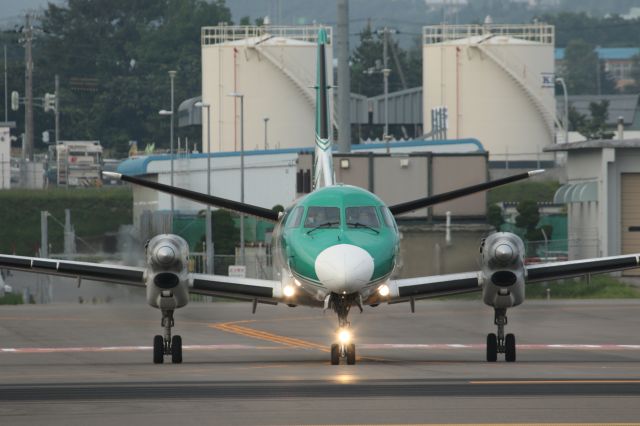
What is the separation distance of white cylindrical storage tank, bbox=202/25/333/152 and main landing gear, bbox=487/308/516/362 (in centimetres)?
6978

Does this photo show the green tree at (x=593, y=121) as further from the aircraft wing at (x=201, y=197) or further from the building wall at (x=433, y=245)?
the aircraft wing at (x=201, y=197)

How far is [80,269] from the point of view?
23.6 meters

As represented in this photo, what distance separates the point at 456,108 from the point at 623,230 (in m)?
39.0

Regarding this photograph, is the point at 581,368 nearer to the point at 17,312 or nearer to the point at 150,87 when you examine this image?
the point at 17,312

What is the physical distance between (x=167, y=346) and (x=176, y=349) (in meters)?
0.20

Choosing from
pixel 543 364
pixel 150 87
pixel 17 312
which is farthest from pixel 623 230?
pixel 150 87

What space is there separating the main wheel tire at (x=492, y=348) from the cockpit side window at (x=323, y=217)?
11.0ft

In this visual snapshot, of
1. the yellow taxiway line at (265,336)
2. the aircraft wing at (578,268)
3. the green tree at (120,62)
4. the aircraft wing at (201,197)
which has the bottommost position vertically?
the yellow taxiway line at (265,336)

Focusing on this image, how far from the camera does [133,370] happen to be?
70.8 feet

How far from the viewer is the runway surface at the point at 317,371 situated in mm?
14891

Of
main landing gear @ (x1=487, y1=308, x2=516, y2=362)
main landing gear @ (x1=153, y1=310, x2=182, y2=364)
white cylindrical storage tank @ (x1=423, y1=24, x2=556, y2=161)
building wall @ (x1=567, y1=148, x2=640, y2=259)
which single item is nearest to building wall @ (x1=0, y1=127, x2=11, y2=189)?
white cylindrical storage tank @ (x1=423, y1=24, x2=556, y2=161)

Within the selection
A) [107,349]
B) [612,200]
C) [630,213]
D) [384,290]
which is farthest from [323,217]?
[630,213]

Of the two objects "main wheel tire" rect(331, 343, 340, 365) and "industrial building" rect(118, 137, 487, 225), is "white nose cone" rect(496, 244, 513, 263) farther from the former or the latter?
"industrial building" rect(118, 137, 487, 225)

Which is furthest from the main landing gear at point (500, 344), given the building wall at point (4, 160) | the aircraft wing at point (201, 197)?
the building wall at point (4, 160)
